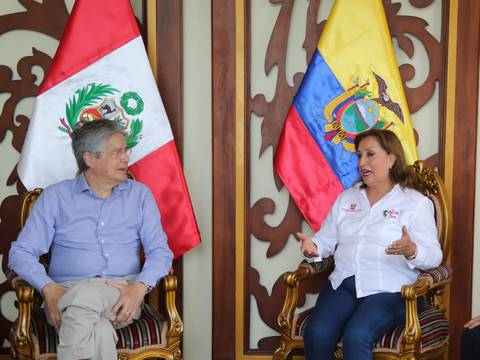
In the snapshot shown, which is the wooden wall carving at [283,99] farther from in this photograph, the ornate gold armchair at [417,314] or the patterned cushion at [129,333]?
the patterned cushion at [129,333]

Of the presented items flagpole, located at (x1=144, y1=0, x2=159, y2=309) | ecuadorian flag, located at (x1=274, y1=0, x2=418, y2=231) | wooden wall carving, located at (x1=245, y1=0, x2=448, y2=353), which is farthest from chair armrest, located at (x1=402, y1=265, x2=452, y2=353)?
flagpole, located at (x1=144, y1=0, x2=159, y2=309)

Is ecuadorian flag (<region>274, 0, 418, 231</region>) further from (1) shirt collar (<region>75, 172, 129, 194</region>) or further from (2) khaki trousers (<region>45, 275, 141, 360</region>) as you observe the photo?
(2) khaki trousers (<region>45, 275, 141, 360</region>)

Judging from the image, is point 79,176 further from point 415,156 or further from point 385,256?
point 415,156

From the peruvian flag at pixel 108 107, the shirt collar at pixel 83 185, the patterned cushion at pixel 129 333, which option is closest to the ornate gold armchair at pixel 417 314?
the patterned cushion at pixel 129 333

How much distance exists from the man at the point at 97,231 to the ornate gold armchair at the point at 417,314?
1.96 ft

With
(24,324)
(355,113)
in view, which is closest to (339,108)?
(355,113)

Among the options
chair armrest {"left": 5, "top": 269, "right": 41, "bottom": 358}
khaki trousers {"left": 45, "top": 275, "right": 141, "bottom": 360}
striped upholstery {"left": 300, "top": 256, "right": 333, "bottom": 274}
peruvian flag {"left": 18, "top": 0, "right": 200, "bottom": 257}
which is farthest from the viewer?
peruvian flag {"left": 18, "top": 0, "right": 200, "bottom": 257}

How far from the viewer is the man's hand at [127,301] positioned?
2.53m

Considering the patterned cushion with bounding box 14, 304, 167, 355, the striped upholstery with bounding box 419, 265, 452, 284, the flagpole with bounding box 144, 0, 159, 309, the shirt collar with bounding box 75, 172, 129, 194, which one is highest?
the flagpole with bounding box 144, 0, 159, 309

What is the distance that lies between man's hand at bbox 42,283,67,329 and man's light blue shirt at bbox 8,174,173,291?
0.56 ft

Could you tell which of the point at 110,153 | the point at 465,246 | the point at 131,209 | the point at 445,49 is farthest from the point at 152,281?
the point at 445,49

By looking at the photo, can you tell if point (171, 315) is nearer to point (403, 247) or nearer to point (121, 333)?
point (121, 333)

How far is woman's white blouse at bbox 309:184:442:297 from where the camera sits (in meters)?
2.68

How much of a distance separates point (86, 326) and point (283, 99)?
161 centimetres
